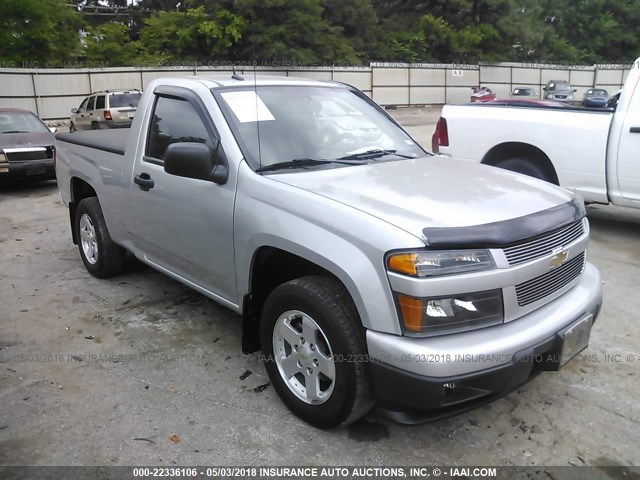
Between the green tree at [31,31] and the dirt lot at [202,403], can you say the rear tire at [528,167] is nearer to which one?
the dirt lot at [202,403]

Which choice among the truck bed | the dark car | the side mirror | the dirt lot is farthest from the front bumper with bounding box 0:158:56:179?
the side mirror

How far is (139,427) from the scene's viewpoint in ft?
10.2

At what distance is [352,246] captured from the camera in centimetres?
266

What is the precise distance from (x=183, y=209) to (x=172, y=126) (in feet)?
2.33

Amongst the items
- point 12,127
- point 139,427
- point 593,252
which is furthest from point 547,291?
point 12,127

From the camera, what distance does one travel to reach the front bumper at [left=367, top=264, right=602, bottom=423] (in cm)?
247

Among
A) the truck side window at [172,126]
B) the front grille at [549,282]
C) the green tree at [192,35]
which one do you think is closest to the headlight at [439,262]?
the front grille at [549,282]

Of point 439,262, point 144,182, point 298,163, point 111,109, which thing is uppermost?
point 111,109

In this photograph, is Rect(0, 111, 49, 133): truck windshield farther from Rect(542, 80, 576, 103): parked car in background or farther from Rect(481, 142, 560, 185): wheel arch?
Rect(542, 80, 576, 103): parked car in background

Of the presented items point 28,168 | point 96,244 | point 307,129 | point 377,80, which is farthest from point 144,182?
point 377,80

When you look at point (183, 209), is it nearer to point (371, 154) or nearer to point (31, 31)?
point (371, 154)

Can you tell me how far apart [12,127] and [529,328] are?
10792 millimetres

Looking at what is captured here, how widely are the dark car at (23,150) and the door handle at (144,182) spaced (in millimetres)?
6778

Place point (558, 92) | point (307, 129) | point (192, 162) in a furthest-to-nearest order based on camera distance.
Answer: point (558, 92) → point (307, 129) → point (192, 162)
